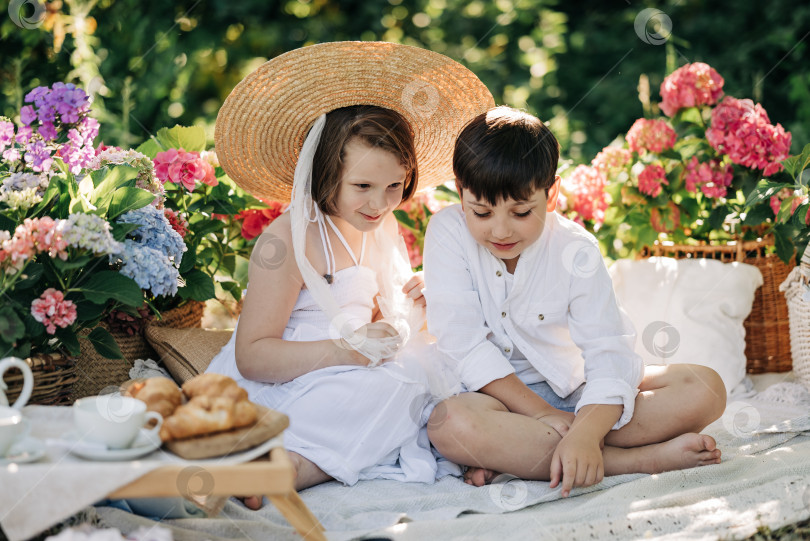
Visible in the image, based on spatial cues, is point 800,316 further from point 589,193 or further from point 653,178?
point 589,193

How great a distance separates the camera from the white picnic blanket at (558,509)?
1.86m

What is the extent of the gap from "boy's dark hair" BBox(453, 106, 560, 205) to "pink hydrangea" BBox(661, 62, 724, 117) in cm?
116

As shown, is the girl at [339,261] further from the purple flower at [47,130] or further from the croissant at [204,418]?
the croissant at [204,418]

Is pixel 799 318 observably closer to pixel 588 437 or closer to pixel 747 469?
pixel 747 469

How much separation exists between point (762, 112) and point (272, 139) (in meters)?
1.94

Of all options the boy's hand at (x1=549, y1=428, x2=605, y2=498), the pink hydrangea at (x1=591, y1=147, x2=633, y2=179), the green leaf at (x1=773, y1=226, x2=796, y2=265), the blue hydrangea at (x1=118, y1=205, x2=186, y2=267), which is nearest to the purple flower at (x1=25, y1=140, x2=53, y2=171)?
the blue hydrangea at (x1=118, y1=205, x2=186, y2=267)

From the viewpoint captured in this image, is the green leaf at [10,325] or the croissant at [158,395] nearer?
the croissant at [158,395]

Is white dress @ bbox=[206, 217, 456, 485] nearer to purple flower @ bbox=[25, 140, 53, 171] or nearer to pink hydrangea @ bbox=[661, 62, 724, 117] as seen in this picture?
purple flower @ bbox=[25, 140, 53, 171]

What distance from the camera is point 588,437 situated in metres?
2.17

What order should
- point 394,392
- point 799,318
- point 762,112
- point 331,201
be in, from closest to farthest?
point 394,392 < point 331,201 < point 799,318 < point 762,112

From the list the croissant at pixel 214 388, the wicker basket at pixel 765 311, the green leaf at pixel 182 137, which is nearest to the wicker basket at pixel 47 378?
the croissant at pixel 214 388

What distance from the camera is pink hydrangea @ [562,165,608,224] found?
3328mm

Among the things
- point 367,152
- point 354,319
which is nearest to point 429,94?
point 367,152

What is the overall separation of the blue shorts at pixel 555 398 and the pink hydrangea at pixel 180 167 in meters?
1.38
